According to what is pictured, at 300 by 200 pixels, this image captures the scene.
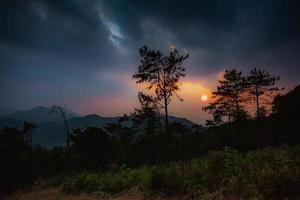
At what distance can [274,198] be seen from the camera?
8.94 metres

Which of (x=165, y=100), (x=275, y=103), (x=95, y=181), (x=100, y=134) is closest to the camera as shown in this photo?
(x=95, y=181)

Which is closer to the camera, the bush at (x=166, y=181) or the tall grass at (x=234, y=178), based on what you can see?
the tall grass at (x=234, y=178)

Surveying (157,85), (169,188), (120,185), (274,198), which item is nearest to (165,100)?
(157,85)

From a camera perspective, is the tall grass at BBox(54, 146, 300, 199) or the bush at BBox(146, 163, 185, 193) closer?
the tall grass at BBox(54, 146, 300, 199)

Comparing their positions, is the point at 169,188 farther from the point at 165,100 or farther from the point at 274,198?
the point at 165,100

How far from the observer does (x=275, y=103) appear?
42.0 m

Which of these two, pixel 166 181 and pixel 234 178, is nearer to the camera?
pixel 234 178

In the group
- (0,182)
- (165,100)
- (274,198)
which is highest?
(165,100)

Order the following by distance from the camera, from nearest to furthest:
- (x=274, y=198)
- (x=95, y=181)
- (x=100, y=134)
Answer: (x=274, y=198) < (x=95, y=181) < (x=100, y=134)

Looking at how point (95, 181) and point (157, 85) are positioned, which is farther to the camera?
point (157, 85)

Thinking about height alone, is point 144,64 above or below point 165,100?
above

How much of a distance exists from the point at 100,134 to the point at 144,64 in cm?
2544

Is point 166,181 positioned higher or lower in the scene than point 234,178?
lower

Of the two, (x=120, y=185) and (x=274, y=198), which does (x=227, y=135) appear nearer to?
(x=120, y=185)
